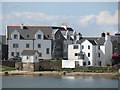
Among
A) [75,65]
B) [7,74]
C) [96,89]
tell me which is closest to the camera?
[96,89]

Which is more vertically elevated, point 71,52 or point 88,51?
point 88,51

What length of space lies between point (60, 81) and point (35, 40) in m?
21.9

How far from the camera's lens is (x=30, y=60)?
250 ft

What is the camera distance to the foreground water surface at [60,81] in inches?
2322

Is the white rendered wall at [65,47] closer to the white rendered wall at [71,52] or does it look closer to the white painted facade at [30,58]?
the white rendered wall at [71,52]

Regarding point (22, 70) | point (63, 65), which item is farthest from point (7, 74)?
point (63, 65)

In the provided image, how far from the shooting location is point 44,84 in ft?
199

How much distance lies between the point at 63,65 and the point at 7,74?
12084 mm

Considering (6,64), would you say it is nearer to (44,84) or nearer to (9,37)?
(9,37)

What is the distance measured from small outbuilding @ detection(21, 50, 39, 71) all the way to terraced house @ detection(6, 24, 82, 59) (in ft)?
22.0

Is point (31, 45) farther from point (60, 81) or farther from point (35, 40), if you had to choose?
point (60, 81)

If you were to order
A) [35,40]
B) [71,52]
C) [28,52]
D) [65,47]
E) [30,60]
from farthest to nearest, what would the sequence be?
1. [65,47]
2. [35,40]
3. [71,52]
4. [28,52]
5. [30,60]

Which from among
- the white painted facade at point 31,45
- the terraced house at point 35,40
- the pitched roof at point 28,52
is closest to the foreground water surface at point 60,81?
the pitched roof at point 28,52

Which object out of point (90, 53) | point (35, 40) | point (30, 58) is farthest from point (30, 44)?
point (90, 53)
